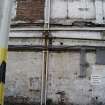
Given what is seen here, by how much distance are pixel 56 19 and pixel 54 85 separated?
182cm

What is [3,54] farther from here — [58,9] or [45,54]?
[58,9]

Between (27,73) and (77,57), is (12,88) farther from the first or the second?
(77,57)

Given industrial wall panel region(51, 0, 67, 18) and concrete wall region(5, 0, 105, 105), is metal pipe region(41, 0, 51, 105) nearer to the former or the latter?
concrete wall region(5, 0, 105, 105)

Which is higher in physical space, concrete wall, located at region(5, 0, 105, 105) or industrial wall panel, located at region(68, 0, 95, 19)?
industrial wall panel, located at region(68, 0, 95, 19)

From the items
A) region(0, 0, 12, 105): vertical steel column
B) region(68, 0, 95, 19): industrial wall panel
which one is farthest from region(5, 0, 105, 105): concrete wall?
→ region(0, 0, 12, 105): vertical steel column

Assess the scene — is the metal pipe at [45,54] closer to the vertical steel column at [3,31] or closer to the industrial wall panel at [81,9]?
the industrial wall panel at [81,9]

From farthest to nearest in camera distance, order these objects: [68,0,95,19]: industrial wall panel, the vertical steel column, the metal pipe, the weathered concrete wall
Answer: [68,0,95,19]: industrial wall panel → the weathered concrete wall → the metal pipe → the vertical steel column

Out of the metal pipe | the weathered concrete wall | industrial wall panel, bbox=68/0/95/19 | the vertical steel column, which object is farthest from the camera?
industrial wall panel, bbox=68/0/95/19

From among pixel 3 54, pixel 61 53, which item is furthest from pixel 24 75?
pixel 3 54

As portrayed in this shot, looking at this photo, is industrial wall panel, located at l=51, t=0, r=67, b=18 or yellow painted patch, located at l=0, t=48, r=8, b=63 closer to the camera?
yellow painted patch, located at l=0, t=48, r=8, b=63

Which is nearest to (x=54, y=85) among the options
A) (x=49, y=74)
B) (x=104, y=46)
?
(x=49, y=74)

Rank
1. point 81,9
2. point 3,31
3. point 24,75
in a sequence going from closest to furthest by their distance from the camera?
point 3,31 < point 24,75 < point 81,9

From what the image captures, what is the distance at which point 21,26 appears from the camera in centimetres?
802

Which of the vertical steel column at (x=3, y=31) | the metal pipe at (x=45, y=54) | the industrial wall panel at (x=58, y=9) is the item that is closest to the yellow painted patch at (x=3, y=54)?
the vertical steel column at (x=3, y=31)
